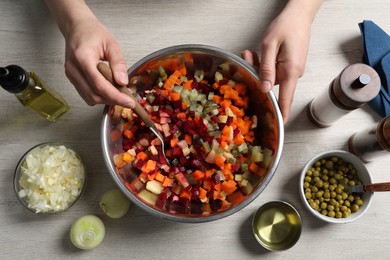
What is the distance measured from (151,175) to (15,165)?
525 mm

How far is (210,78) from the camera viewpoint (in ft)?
4.29

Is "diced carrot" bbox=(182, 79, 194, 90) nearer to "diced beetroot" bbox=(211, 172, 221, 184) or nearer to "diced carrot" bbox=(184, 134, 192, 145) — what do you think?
"diced carrot" bbox=(184, 134, 192, 145)

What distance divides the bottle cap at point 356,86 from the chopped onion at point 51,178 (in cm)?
91

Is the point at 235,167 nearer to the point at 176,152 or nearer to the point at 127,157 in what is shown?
the point at 176,152

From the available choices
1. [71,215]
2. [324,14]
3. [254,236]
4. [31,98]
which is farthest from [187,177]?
[324,14]

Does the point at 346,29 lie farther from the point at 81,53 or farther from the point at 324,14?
the point at 81,53

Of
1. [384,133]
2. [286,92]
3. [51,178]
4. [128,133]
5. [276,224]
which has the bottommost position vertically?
[276,224]

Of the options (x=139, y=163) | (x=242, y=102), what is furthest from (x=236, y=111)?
(x=139, y=163)

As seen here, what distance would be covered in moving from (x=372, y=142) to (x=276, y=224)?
43 centimetres

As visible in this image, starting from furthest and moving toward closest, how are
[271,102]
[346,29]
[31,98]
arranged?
[346,29], [31,98], [271,102]

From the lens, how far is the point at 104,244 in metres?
1.28

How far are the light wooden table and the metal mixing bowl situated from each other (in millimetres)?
170

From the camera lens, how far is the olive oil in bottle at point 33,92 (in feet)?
3.52

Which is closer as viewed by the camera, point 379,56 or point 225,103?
point 225,103
